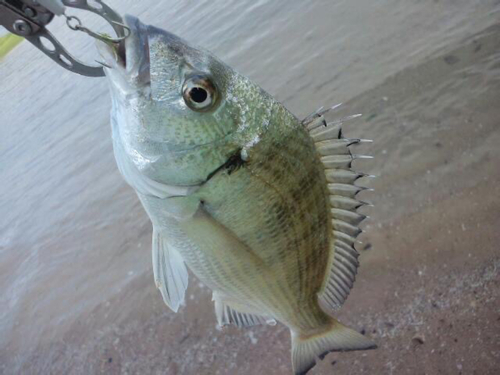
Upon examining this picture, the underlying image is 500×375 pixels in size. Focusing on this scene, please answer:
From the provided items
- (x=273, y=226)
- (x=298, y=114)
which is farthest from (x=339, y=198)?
(x=298, y=114)

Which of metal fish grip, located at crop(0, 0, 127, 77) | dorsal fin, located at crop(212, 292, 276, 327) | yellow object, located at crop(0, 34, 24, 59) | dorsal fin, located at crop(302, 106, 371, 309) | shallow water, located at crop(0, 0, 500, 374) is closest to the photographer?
metal fish grip, located at crop(0, 0, 127, 77)

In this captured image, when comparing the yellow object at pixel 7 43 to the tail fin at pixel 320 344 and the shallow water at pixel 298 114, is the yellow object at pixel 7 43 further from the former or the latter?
the tail fin at pixel 320 344

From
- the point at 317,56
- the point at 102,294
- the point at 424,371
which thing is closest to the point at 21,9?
the point at 424,371

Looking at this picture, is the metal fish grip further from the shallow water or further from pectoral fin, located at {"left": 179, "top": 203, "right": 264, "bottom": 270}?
the shallow water

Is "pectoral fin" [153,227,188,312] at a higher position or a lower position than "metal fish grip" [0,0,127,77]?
lower

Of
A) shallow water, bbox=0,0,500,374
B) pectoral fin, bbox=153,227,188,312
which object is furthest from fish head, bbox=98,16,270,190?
shallow water, bbox=0,0,500,374

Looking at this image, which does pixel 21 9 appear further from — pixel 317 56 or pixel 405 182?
pixel 317 56
